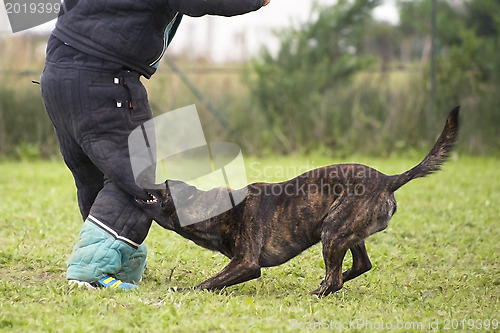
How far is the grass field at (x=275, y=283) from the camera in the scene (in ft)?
11.2

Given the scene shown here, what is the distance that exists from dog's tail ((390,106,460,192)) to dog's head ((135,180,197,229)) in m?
1.23

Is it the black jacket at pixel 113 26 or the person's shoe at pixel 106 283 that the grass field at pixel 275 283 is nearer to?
Answer: the person's shoe at pixel 106 283

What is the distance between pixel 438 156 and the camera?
13.1 ft

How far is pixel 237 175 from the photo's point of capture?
534 centimetres

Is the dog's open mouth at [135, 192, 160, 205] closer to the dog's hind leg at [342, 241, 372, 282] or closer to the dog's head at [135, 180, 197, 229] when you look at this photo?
the dog's head at [135, 180, 197, 229]

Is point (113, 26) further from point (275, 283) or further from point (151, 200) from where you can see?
point (275, 283)

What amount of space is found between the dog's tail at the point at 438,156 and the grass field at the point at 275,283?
75 centimetres

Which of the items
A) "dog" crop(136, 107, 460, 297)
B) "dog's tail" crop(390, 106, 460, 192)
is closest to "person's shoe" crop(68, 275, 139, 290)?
"dog" crop(136, 107, 460, 297)

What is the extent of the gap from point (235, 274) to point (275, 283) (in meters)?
0.67

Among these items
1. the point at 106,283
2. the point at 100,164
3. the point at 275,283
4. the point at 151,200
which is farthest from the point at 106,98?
the point at 275,283

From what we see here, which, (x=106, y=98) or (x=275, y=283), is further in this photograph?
(x=275, y=283)

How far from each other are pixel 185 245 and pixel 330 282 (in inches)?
76.3

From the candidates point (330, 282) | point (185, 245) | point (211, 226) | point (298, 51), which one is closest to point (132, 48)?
point (211, 226)

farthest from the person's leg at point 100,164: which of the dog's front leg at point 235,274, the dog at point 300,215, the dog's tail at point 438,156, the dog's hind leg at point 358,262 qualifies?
the dog's tail at point 438,156
